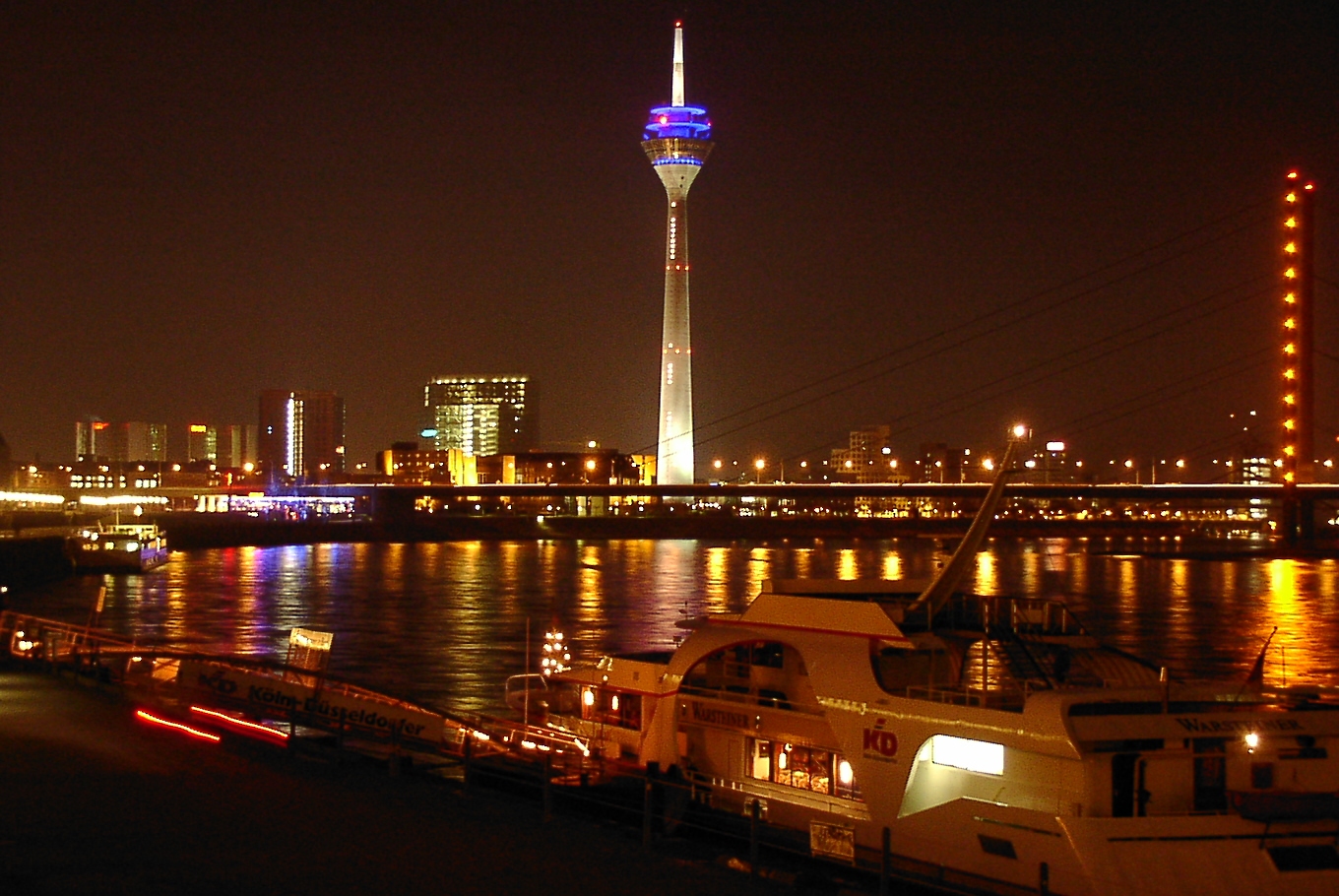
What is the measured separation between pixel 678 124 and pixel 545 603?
87439mm

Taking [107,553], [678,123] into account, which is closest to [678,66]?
[678,123]

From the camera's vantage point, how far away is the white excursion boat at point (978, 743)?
739 centimetres

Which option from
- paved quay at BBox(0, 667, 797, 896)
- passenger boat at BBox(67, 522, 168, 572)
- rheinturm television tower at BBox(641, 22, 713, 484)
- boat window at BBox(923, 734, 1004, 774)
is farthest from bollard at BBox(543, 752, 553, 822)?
rheinturm television tower at BBox(641, 22, 713, 484)

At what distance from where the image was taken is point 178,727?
35.5 feet

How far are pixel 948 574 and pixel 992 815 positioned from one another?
2325 millimetres

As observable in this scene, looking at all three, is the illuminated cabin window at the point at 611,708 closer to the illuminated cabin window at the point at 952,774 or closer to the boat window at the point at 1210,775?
the illuminated cabin window at the point at 952,774

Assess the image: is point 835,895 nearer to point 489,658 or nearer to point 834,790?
point 834,790

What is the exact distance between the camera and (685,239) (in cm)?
11569

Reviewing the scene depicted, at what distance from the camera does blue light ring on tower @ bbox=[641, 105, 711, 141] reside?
120 metres

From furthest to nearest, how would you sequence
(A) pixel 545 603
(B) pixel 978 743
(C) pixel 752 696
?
1. (A) pixel 545 603
2. (C) pixel 752 696
3. (B) pixel 978 743

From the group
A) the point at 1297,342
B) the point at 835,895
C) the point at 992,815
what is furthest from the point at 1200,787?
the point at 1297,342

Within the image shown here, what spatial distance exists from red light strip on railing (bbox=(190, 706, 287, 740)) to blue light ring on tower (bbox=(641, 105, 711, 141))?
112 metres

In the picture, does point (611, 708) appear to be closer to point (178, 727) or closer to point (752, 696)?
point (752, 696)

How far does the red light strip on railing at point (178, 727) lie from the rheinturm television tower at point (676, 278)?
318ft
